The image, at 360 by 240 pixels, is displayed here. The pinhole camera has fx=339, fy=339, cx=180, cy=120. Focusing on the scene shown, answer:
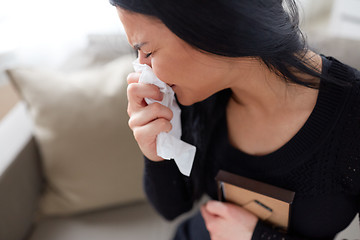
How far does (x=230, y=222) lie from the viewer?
0.77 m

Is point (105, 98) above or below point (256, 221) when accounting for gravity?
above

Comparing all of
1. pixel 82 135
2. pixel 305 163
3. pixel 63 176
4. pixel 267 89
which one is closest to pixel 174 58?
pixel 267 89

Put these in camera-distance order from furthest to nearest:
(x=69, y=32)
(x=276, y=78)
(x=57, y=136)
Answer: (x=69, y=32) → (x=57, y=136) → (x=276, y=78)

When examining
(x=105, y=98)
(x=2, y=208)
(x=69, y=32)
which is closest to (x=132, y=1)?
(x=105, y=98)

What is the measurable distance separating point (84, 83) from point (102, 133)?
16cm

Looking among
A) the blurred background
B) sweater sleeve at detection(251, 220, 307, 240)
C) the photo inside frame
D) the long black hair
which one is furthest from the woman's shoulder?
the blurred background

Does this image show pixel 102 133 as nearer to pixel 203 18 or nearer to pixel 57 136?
pixel 57 136

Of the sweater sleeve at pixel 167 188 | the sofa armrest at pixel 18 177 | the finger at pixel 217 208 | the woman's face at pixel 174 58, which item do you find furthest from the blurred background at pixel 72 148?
the woman's face at pixel 174 58

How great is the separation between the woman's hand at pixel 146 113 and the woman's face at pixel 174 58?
70 mm

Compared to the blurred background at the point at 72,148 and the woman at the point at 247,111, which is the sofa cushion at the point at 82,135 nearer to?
the blurred background at the point at 72,148

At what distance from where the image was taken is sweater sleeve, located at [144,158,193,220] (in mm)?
792

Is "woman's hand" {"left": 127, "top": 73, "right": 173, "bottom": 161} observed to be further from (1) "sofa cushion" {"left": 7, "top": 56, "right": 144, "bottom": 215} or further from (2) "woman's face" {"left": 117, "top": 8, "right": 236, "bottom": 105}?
(1) "sofa cushion" {"left": 7, "top": 56, "right": 144, "bottom": 215}

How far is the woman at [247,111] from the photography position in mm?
503

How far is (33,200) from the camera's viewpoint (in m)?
1.02
